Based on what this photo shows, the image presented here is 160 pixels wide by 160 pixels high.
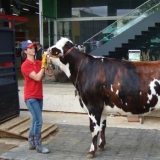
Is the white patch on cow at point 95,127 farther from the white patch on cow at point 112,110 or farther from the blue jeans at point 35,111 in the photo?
the blue jeans at point 35,111

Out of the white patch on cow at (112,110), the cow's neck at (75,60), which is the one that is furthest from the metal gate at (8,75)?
the white patch on cow at (112,110)

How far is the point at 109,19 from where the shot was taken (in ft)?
52.1

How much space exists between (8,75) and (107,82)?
2.96 m

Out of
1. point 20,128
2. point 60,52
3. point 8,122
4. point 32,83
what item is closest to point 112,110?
point 60,52

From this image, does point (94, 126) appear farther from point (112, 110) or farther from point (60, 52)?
point (60, 52)

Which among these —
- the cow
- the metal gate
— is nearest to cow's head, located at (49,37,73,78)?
the cow

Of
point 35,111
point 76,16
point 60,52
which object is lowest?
point 35,111

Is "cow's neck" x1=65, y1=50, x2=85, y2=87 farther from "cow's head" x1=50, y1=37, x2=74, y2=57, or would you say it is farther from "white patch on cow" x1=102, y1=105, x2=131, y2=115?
"white patch on cow" x1=102, y1=105, x2=131, y2=115

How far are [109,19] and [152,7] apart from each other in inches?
138

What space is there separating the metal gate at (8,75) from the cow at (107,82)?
2.09 m

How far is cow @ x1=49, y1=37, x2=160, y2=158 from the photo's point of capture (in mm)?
4766

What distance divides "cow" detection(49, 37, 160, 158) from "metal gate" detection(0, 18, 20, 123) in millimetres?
2094

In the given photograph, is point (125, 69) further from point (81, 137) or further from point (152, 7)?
point (152, 7)

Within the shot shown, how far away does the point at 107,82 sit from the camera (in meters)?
4.87
